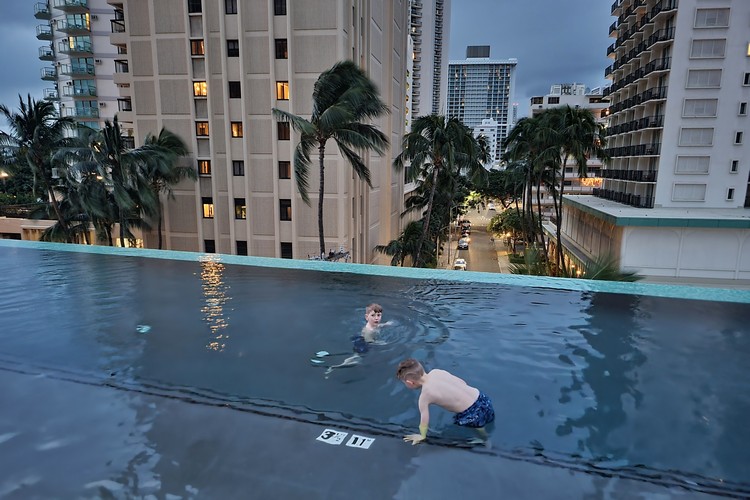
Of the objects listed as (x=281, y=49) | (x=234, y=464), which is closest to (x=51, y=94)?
(x=281, y=49)

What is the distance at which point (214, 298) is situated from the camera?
10.8 metres

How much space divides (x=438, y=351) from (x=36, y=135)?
2574 centimetres

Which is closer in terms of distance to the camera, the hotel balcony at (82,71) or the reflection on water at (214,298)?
the reflection on water at (214,298)

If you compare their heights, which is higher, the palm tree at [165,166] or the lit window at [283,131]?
the lit window at [283,131]

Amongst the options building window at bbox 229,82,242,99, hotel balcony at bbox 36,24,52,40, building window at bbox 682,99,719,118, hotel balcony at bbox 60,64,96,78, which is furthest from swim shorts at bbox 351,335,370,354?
hotel balcony at bbox 36,24,52,40

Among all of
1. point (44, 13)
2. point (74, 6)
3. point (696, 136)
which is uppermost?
point (44, 13)

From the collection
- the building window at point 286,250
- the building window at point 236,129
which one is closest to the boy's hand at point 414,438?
the building window at point 286,250

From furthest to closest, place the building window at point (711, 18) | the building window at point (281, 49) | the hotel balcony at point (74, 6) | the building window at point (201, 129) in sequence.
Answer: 1. the hotel balcony at point (74, 6)
2. the building window at point (711, 18)
3. the building window at point (201, 129)
4. the building window at point (281, 49)

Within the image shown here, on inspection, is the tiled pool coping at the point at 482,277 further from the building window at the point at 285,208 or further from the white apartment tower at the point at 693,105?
the white apartment tower at the point at 693,105

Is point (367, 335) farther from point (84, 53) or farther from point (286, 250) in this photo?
point (84, 53)

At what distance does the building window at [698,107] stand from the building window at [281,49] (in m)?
32.6

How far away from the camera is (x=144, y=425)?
529 cm

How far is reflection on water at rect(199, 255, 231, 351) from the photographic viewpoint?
327 inches

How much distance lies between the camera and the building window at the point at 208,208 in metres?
27.2
